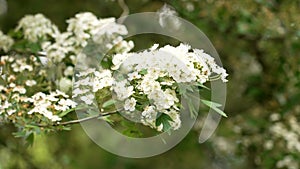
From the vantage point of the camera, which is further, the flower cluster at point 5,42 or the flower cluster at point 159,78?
the flower cluster at point 5,42

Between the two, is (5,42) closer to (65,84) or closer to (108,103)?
(65,84)

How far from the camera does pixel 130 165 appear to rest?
436 centimetres

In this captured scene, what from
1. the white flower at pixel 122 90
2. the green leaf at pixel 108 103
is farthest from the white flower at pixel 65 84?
the white flower at pixel 122 90

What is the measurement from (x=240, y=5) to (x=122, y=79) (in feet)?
4.34

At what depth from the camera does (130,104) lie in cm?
160

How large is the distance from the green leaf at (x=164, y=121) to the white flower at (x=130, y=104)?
8 centimetres

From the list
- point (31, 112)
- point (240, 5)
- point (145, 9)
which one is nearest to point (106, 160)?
point (145, 9)

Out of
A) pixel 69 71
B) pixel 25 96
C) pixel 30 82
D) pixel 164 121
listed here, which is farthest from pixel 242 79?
pixel 164 121

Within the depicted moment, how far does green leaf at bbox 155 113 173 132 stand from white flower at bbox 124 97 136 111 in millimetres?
79

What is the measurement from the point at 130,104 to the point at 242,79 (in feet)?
6.49

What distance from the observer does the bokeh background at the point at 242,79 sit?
280 cm

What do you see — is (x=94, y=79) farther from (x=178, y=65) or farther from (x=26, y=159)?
(x=26, y=159)

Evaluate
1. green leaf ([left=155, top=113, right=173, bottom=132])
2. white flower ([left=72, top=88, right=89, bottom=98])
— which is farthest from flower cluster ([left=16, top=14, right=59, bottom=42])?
green leaf ([left=155, top=113, right=173, bottom=132])

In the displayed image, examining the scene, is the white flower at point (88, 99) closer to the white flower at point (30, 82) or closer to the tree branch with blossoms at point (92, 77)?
the tree branch with blossoms at point (92, 77)
